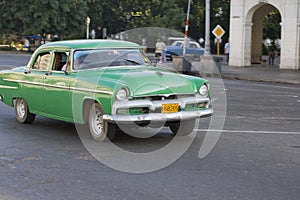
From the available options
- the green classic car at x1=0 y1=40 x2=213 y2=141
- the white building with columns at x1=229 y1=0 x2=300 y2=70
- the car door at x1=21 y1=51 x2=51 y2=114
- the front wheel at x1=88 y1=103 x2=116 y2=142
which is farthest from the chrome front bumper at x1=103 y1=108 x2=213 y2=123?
the white building with columns at x1=229 y1=0 x2=300 y2=70

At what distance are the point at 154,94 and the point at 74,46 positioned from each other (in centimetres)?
212

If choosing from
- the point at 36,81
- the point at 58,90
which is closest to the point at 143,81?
the point at 58,90

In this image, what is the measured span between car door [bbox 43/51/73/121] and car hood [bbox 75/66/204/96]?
52cm

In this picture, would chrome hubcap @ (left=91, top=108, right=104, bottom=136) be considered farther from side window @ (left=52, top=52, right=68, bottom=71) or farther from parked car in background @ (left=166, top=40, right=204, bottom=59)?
parked car in background @ (left=166, top=40, right=204, bottom=59)

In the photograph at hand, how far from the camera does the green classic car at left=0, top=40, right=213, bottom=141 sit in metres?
8.25

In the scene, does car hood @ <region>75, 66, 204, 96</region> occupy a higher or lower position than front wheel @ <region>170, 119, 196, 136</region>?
higher

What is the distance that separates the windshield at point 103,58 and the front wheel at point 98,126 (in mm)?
886

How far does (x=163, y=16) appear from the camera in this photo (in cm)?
6638

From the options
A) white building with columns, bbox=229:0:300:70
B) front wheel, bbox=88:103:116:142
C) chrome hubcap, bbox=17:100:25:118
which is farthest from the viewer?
white building with columns, bbox=229:0:300:70

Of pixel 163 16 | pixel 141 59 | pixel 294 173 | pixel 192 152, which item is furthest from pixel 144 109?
pixel 163 16

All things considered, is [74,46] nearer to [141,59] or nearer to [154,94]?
[141,59]

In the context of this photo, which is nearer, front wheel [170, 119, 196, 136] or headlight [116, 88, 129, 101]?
headlight [116, 88, 129, 101]

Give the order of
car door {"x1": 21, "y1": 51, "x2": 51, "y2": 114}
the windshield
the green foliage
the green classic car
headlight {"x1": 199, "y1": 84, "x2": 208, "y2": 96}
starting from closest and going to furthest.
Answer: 1. the green classic car
2. headlight {"x1": 199, "y1": 84, "x2": 208, "y2": 96}
3. the windshield
4. car door {"x1": 21, "y1": 51, "x2": 51, "y2": 114}
5. the green foliage

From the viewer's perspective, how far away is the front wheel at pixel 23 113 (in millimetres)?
10656
